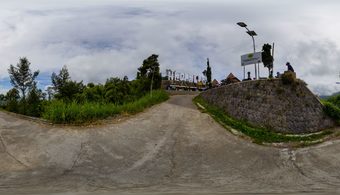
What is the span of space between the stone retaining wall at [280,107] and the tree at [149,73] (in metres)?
9.90

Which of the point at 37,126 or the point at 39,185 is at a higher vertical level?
the point at 37,126

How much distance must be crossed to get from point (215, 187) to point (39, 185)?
5.18m

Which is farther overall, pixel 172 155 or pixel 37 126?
pixel 37 126

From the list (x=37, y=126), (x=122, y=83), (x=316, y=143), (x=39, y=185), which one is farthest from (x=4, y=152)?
(x=122, y=83)

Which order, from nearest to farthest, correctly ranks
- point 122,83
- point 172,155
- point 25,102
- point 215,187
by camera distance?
1. point 215,187
2. point 172,155
3. point 122,83
4. point 25,102

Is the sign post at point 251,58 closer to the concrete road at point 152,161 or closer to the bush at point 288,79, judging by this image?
the bush at point 288,79

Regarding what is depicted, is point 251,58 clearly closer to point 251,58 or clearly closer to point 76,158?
point 251,58

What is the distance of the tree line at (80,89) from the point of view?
90.0 feet

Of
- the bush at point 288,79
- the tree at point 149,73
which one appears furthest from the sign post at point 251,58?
the tree at point 149,73

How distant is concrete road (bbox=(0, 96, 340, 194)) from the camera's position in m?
13.2

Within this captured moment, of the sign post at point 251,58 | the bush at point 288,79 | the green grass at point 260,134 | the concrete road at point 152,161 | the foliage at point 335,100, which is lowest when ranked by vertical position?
the concrete road at point 152,161

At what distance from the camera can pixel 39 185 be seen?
1327cm

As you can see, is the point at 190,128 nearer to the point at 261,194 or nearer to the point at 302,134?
the point at 302,134

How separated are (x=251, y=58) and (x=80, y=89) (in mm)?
12447
